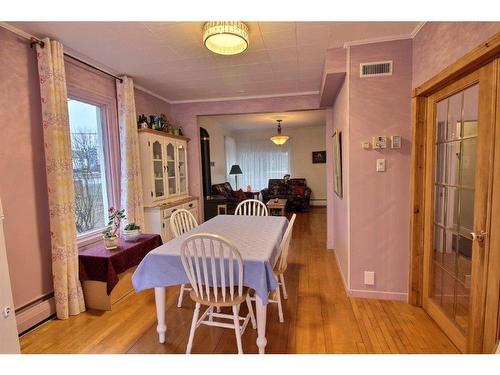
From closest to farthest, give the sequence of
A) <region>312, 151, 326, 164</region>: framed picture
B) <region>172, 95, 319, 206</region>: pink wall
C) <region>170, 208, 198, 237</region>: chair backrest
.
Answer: <region>170, 208, 198, 237</region>: chair backrest
<region>172, 95, 319, 206</region>: pink wall
<region>312, 151, 326, 164</region>: framed picture

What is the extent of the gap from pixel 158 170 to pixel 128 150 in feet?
1.98

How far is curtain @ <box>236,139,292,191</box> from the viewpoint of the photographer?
8.86 meters

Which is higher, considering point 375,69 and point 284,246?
point 375,69

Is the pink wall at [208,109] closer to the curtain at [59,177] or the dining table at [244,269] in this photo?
the curtain at [59,177]

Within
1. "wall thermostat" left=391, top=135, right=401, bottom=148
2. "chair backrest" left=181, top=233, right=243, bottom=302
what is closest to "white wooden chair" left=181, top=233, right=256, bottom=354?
"chair backrest" left=181, top=233, right=243, bottom=302

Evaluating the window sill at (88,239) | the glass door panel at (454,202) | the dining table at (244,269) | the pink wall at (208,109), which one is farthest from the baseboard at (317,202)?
the window sill at (88,239)

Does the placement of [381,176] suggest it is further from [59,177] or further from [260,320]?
[59,177]

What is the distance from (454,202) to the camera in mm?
1927

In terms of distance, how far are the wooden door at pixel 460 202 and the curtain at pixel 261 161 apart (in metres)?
6.63


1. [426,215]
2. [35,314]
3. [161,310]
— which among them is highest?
[426,215]

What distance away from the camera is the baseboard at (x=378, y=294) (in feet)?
8.34

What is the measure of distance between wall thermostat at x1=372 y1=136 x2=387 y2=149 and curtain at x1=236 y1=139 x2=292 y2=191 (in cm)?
636

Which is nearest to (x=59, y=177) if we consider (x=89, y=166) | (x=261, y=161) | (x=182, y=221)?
(x=89, y=166)

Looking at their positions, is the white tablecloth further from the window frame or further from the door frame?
the window frame
